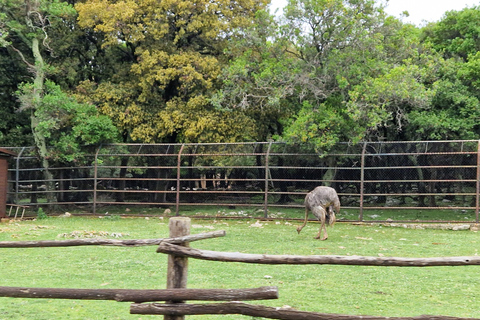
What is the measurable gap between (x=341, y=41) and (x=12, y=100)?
15.6 meters

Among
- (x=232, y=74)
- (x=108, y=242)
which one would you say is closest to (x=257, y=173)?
(x=232, y=74)

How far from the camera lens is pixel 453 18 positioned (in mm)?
22719

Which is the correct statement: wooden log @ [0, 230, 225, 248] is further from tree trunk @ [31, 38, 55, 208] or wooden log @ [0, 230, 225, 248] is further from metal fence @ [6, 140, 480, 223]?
tree trunk @ [31, 38, 55, 208]

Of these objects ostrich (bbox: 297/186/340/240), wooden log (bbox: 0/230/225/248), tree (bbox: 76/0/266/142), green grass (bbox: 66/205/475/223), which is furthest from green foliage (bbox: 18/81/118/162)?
wooden log (bbox: 0/230/225/248)

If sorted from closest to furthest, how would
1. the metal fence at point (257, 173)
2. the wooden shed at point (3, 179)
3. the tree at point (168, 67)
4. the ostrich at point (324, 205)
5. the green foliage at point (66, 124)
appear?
the ostrich at point (324, 205) → the wooden shed at point (3, 179) → the metal fence at point (257, 173) → the green foliage at point (66, 124) → the tree at point (168, 67)

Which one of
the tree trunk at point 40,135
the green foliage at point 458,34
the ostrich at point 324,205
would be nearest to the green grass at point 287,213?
the tree trunk at point 40,135

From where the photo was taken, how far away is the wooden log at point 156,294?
13.1 ft

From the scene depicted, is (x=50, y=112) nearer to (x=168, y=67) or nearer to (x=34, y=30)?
(x=34, y=30)

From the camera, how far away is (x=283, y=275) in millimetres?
8148

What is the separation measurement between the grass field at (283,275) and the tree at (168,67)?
297 inches

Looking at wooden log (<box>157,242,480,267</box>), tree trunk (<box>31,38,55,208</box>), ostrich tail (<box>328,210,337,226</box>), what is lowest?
ostrich tail (<box>328,210,337,226</box>)

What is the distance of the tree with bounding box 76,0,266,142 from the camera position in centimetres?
2053

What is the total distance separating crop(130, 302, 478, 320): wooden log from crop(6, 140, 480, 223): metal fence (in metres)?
13.4

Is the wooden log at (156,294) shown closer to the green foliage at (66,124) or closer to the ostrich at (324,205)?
the ostrich at (324,205)
